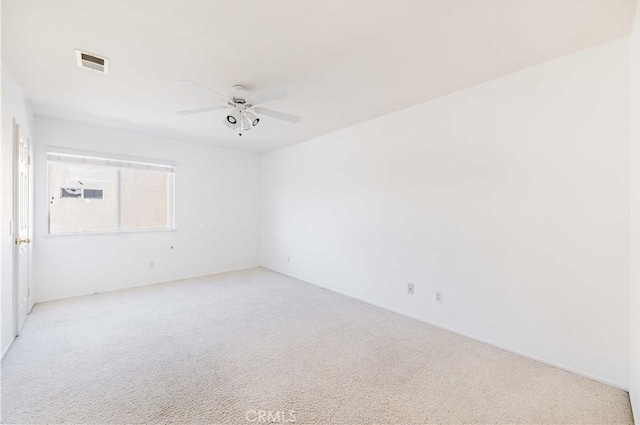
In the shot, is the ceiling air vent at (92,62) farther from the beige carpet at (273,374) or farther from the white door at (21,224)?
the beige carpet at (273,374)

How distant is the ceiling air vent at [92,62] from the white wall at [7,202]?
65 cm

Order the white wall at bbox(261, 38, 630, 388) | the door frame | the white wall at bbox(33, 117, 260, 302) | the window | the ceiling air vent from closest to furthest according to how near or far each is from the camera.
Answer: the white wall at bbox(261, 38, 630, 388)
the ceiling air vent
the door frame
the white wall at bbox(33, 117, 260, 302)
the window

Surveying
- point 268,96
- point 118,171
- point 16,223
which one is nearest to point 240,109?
point 268,96

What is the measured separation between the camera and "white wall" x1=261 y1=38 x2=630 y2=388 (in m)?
2.08

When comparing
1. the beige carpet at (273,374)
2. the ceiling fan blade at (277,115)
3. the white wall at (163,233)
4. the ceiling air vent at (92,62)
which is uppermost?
the ceiling air vent at (92,62)

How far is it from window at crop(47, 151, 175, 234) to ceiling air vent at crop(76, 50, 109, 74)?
2328 mm

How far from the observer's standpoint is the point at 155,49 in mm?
2125

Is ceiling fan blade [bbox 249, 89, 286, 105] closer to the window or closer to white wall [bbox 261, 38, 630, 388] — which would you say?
white wall [bbox 261, 38, 630, 388]

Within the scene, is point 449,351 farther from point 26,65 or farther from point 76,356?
point 26,65

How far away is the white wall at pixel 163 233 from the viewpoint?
3.87 meters

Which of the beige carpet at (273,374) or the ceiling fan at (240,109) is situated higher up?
the ceiling fan at (240,109)

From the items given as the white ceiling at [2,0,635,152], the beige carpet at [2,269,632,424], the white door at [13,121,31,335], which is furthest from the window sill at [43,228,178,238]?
the white ceiling at [2,0,635,152]

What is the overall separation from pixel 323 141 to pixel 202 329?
3.20 metres

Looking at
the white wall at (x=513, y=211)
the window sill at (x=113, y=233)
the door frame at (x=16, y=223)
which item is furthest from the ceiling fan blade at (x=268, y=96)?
the window sill at (x=113, y=233)
